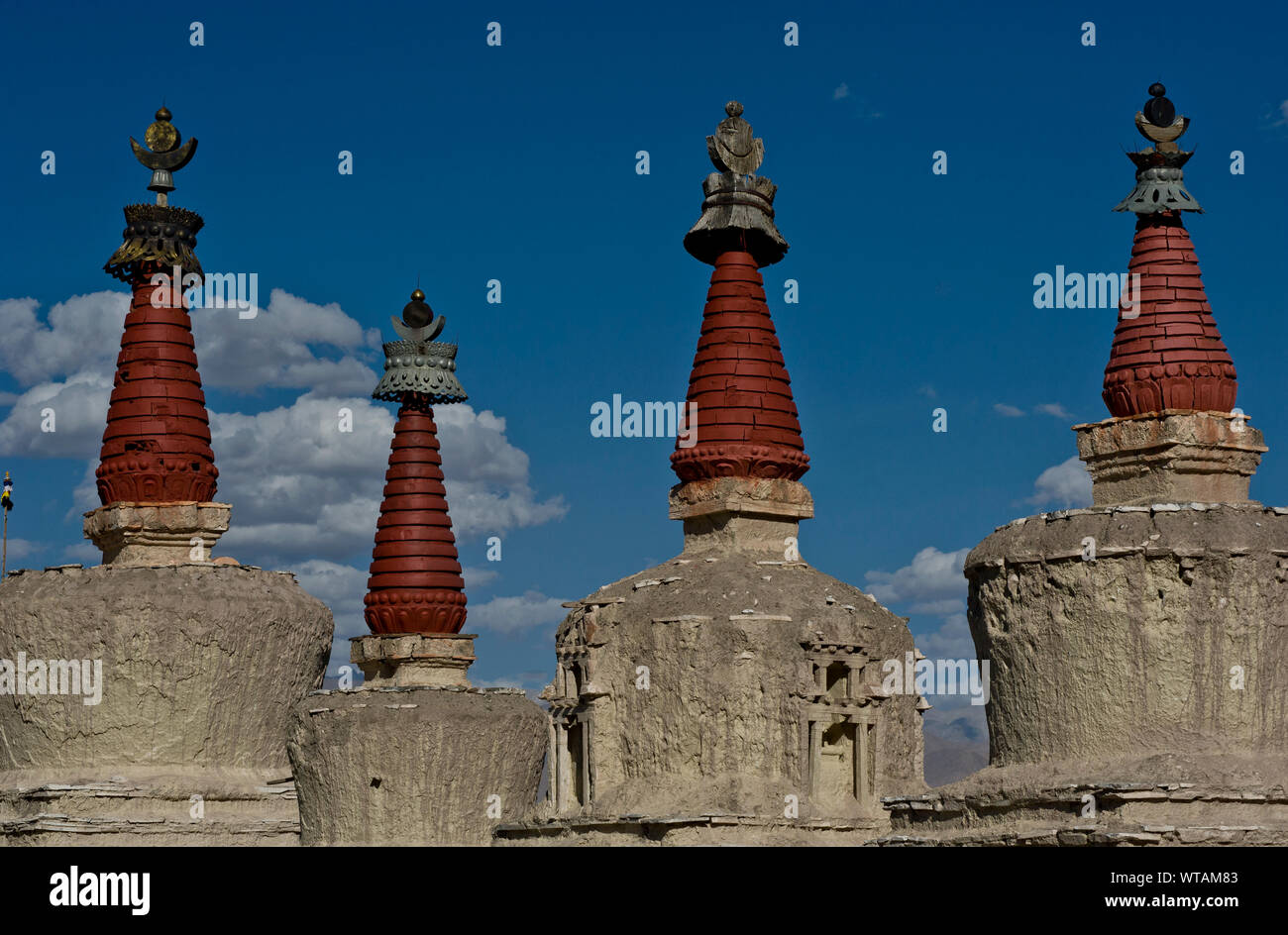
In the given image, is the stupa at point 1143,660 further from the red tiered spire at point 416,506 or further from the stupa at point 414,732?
the red tiered spire at point 416,506

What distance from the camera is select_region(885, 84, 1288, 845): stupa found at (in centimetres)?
2477

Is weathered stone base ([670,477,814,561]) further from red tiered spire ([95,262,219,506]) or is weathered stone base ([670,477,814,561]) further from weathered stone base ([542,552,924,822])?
red tiered spire ([95,262,219,506])

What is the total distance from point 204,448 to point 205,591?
3907mm

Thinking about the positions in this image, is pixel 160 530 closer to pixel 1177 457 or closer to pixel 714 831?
pixel 714 831

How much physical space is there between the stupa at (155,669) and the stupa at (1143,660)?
1622cm

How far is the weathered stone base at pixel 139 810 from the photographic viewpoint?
3756 centimetres

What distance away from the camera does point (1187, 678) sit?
84.4 feet

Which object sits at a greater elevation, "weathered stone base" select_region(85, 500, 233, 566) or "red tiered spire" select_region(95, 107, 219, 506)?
"red tiered spire" select_region(95, 107, 219, 506)

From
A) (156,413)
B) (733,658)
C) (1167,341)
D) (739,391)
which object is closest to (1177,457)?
(1167,341)

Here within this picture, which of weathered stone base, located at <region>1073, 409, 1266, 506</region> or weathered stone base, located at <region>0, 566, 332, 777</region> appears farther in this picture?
weathered stone base, located at <region>0, 566, 332, 777</region>

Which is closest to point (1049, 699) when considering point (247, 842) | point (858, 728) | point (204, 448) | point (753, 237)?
point (858, 728)

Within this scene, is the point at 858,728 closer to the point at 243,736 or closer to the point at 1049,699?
the point at 1049,699

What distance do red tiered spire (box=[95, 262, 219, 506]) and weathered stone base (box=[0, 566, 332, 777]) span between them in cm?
→ 223

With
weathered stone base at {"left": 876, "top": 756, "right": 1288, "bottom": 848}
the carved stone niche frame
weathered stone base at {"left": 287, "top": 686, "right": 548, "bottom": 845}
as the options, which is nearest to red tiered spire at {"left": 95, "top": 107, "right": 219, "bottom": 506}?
weathered stone base at {"left": 287, "top": 686, "right": 548, "bottom": 845}
